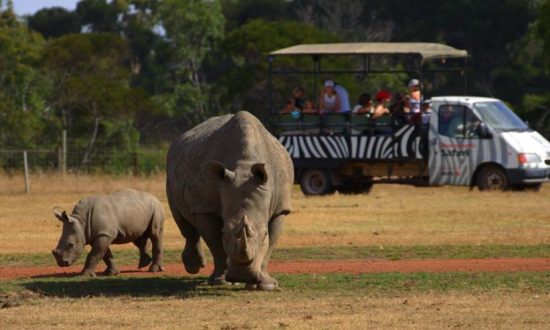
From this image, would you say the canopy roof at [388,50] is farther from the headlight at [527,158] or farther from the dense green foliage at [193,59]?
the dense green foliage at [193,59]


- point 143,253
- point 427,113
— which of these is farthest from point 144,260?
point 427,113

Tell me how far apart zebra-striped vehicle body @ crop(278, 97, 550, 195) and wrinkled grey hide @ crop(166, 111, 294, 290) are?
15837 millimetres

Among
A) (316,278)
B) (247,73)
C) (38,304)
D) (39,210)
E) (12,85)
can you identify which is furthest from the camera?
(247,73)

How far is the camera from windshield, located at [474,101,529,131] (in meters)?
31.4

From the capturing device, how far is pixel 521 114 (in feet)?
150

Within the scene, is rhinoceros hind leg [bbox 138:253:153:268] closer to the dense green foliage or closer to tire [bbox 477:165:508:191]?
tire [bbox 477:165:508:191]

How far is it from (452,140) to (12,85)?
21.4m

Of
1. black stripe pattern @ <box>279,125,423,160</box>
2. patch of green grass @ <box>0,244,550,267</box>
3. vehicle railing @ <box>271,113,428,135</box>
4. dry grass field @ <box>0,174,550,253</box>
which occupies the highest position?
vehicle railing @ <box>271,113,428,135</box>

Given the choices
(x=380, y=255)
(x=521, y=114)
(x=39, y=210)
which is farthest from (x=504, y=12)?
(x=380, y=255)

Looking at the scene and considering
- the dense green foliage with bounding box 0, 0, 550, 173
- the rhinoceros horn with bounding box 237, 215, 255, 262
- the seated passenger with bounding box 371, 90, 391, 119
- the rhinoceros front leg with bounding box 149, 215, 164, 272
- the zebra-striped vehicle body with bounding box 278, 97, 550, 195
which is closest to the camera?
the rhinoceros horn with bounding box 237, 215, 255, 262

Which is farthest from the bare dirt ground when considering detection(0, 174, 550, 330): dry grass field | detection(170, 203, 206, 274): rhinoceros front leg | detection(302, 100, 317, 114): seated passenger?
detection(302, 100, 317, 114): seated passenger

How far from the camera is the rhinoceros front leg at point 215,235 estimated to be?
14539mm

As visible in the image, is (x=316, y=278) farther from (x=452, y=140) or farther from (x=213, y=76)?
(x=213, y=76)

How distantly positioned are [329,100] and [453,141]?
318cm
